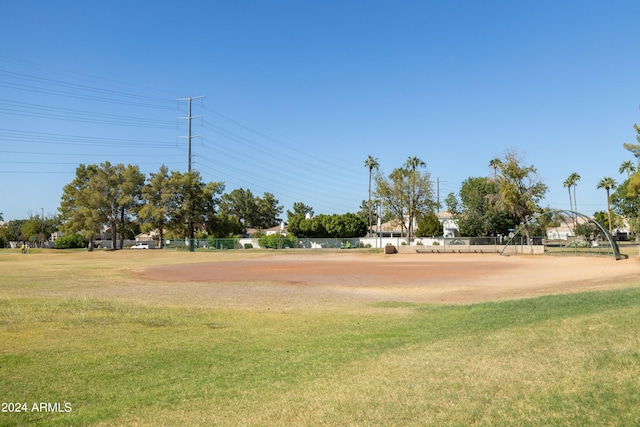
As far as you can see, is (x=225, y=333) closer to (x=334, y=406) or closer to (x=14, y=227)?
(x=334, y=406)

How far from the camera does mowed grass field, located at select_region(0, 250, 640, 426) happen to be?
6.28 metres

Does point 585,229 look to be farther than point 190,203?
Yes

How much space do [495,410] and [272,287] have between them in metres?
19.2

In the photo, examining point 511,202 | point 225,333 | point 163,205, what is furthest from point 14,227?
point 225,333

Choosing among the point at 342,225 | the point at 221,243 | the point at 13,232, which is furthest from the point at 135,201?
the point at 13,232

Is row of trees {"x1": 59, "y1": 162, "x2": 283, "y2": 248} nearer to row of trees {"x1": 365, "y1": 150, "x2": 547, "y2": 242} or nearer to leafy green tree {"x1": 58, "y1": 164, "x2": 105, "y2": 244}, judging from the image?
leafy green tree {"x1": 58, "y1": 164, "x2": 105, "y2": 244}

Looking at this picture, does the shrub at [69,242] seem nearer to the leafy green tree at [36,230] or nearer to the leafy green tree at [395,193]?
the leafy green tree at [36,230]

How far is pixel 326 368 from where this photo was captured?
8.44 metres

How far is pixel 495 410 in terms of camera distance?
627cm

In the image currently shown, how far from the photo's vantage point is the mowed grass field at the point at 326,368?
20.6 feet

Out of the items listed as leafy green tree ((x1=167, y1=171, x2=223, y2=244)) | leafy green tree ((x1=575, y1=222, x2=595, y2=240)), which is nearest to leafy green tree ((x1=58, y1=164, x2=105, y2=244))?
leafy green tree ((x1=167, y1=171, x2=223, y2=244))

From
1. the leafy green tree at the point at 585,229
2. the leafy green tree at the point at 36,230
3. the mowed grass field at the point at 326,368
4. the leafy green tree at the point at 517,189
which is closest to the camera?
the mowed grass field at the point at 326,368

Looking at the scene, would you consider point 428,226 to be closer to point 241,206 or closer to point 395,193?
point 395,193

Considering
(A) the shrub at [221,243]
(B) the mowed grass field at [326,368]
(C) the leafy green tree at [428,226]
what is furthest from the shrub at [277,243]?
(B) the mowed grass field at [326,368]
